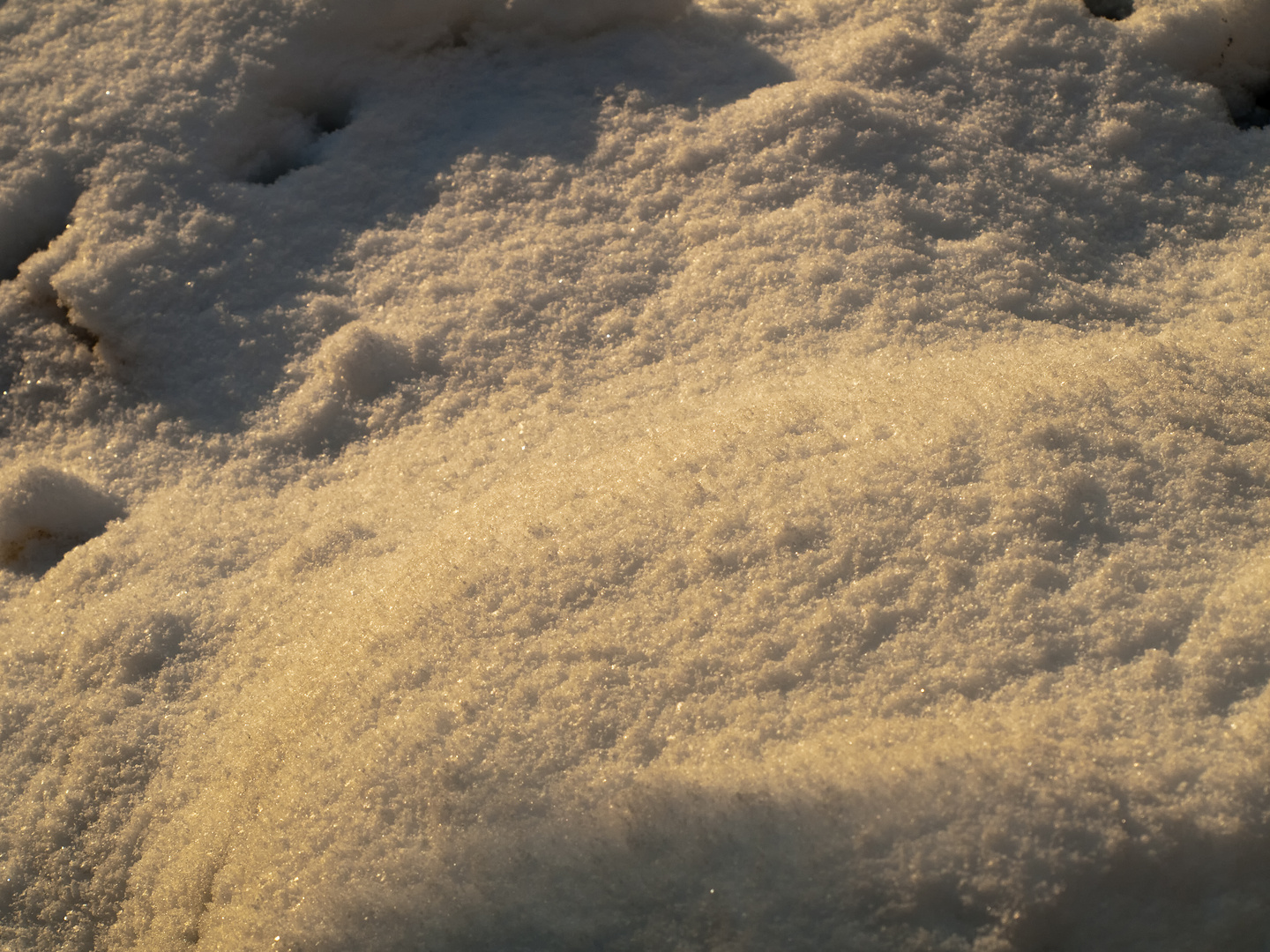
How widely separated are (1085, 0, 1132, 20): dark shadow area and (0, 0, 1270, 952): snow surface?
2.8 inches

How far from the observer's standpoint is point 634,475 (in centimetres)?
117

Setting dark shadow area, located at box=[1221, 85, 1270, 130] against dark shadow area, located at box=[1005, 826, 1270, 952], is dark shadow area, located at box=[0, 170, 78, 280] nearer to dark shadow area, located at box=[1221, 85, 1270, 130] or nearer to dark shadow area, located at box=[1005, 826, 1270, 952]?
dark shadow area, located at box=[1005, 826, 1270, 952]

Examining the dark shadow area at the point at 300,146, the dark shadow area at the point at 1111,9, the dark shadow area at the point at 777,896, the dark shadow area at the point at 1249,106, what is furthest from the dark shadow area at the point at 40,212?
the dark shadow area at the point at 1249,106

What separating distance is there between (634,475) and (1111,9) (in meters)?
1.35

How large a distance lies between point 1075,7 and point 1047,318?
721 millimetres

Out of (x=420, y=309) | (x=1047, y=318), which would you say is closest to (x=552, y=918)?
(x=420, y=309)

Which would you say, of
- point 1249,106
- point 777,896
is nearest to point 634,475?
point 777,896

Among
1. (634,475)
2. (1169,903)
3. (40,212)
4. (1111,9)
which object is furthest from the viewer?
(1111,9)

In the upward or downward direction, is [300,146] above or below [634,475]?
above

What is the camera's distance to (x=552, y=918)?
2.94 ft

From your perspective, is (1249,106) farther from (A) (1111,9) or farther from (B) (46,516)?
(B) (46,516)

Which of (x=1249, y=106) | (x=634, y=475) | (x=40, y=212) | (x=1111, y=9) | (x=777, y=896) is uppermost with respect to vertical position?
(x=1111, y=9)

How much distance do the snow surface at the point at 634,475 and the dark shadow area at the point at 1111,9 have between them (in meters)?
0.07

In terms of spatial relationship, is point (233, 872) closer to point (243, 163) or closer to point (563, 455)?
point (563, 455)
